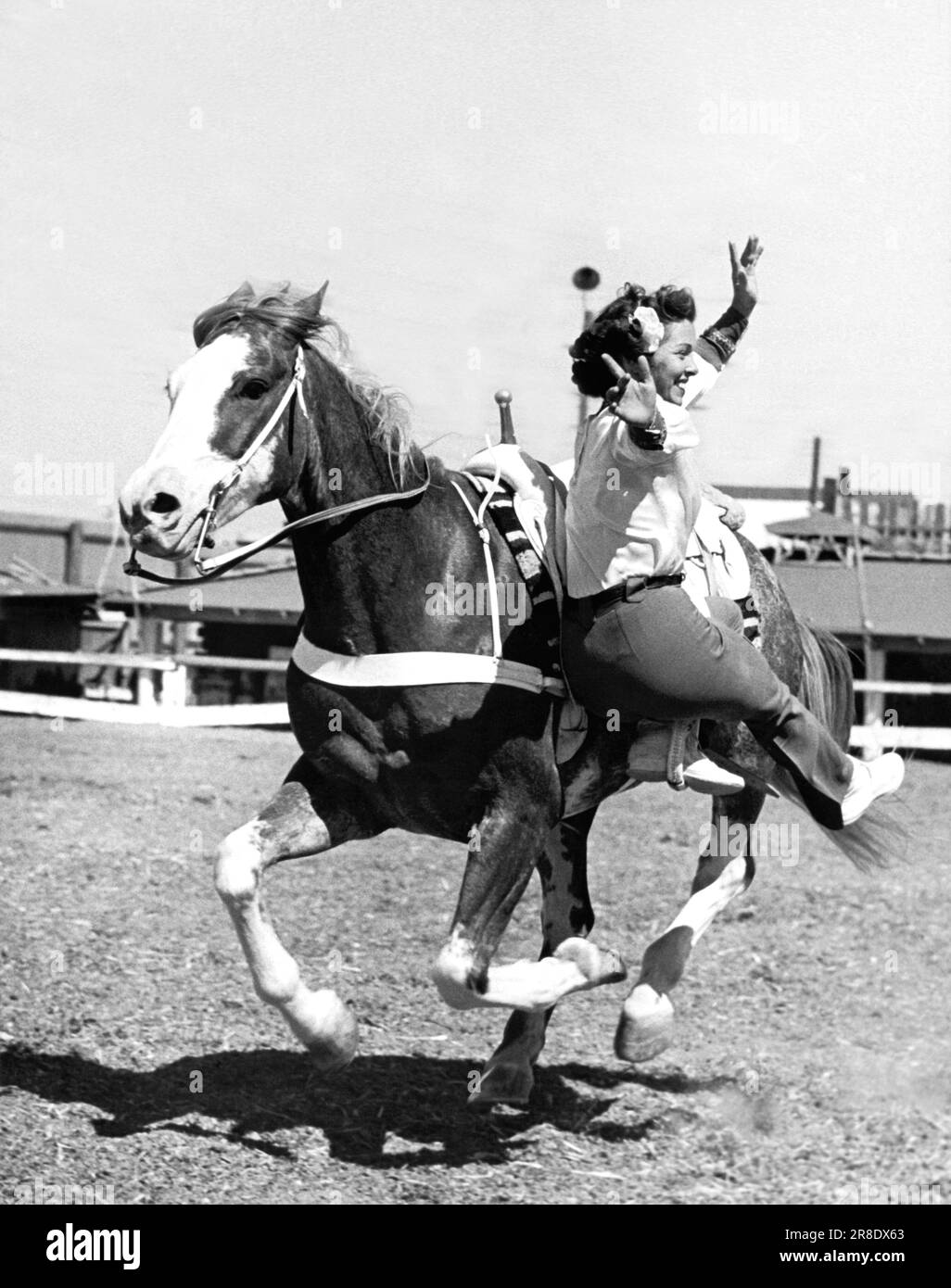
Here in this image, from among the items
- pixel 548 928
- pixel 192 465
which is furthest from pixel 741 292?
pixel 548 928

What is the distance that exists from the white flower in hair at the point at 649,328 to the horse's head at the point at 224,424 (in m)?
0.87

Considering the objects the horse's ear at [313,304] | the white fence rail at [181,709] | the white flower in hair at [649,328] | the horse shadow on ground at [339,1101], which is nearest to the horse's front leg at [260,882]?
the horse shadow on ground at [339,1101]

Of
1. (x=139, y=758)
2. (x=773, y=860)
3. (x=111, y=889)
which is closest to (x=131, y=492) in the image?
(x=111, y=889)

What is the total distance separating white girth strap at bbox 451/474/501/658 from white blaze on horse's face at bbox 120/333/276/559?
684 mm

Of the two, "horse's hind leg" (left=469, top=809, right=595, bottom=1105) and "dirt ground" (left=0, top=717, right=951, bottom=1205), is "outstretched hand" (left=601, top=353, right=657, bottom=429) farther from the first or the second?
"dirt ground" (left=0, top=717, right=951, bottom=1205)

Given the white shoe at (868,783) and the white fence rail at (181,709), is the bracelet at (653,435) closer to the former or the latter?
the white shoe at (868,783)

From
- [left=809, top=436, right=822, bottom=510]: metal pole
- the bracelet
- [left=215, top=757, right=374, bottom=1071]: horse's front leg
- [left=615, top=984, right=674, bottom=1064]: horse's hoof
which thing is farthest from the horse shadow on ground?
[left=809, top=436, right=822, bottom=510]: metal pole

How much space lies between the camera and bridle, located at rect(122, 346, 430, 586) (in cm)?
363

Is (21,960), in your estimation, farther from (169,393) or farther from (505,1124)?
(169,393)

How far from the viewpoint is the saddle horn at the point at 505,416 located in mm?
4730

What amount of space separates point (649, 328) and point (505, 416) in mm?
991

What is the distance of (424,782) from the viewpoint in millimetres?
4023

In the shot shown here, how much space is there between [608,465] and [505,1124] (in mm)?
2264
